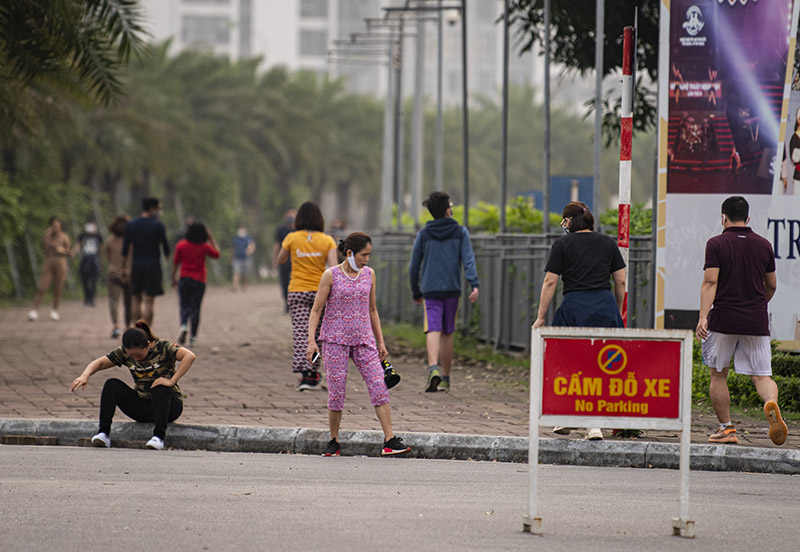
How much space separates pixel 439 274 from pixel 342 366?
3584 millimetres

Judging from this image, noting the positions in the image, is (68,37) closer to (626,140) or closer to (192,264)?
(192,264)

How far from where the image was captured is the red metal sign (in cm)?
636

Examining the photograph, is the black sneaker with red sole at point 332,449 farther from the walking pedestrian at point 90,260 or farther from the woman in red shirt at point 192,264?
the walking pedestrian at point 90,260

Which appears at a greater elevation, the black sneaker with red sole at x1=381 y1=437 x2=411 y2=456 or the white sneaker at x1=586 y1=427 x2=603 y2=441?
the white sneaker at x1=586 y1=427 x2=603 y2=441

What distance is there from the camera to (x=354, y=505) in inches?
281

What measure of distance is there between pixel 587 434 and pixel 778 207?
151 inches

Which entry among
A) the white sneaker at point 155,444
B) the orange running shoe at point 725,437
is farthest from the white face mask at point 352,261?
the orange running shoe at point 725,437

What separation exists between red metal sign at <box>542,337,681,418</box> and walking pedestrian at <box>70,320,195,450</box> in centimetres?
366

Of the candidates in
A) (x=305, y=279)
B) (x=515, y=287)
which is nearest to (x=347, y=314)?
(x=305, y=279)

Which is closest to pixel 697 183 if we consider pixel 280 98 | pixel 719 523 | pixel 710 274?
pixel 710 274

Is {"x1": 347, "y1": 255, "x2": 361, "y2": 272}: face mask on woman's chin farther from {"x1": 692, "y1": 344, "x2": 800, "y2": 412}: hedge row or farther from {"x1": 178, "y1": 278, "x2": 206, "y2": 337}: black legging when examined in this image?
{"x1": 178, "y1": 278, "x2": 206, "y2": 337}: black legging

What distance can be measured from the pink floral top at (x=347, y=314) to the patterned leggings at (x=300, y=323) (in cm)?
312

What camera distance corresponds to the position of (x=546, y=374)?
20.8ft

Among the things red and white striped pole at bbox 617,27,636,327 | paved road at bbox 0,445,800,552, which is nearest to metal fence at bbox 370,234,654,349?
red and white striped pole at bbox 617,27,636,327
